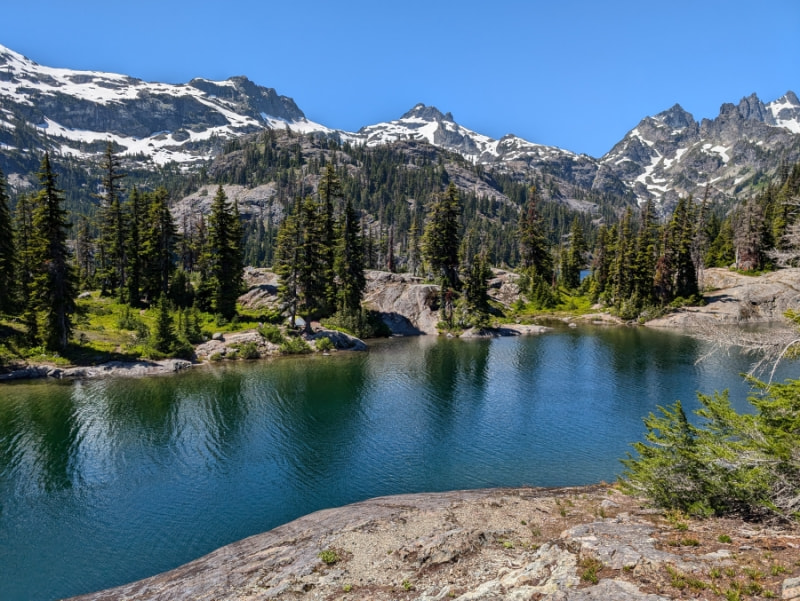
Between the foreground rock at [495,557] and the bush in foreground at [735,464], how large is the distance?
0.89 metres

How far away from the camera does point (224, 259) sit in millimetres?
67875

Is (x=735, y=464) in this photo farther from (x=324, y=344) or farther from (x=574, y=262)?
(x=574, y=262)

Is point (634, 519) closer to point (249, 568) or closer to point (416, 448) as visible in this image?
point (249, 568)

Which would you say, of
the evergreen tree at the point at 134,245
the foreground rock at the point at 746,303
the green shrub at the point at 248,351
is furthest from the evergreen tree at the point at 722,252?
the evergreen tree at the point at 134,245

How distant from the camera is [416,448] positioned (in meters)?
30.2

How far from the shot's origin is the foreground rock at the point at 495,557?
1115 cm

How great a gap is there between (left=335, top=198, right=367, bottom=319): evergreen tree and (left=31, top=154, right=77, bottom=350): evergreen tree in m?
35.3

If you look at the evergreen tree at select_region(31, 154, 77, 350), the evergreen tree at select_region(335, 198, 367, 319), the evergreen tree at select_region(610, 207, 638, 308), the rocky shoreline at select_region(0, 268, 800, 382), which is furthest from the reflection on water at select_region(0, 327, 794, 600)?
the evergreen tree at select_region(610, 207, 638, 308)

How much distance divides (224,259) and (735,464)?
65682mm

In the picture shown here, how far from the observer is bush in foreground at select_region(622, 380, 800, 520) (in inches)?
509

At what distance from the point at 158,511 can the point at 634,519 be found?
21025 millimetres

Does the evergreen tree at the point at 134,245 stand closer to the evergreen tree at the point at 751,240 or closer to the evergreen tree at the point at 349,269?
the evergreen tree at the point at 349,269

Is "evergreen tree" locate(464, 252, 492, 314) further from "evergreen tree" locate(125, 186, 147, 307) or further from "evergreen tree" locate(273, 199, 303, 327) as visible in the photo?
"evergreen tree" locate(125, 186, 147, 307)

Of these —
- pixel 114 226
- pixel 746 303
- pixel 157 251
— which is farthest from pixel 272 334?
pixel 746 303
